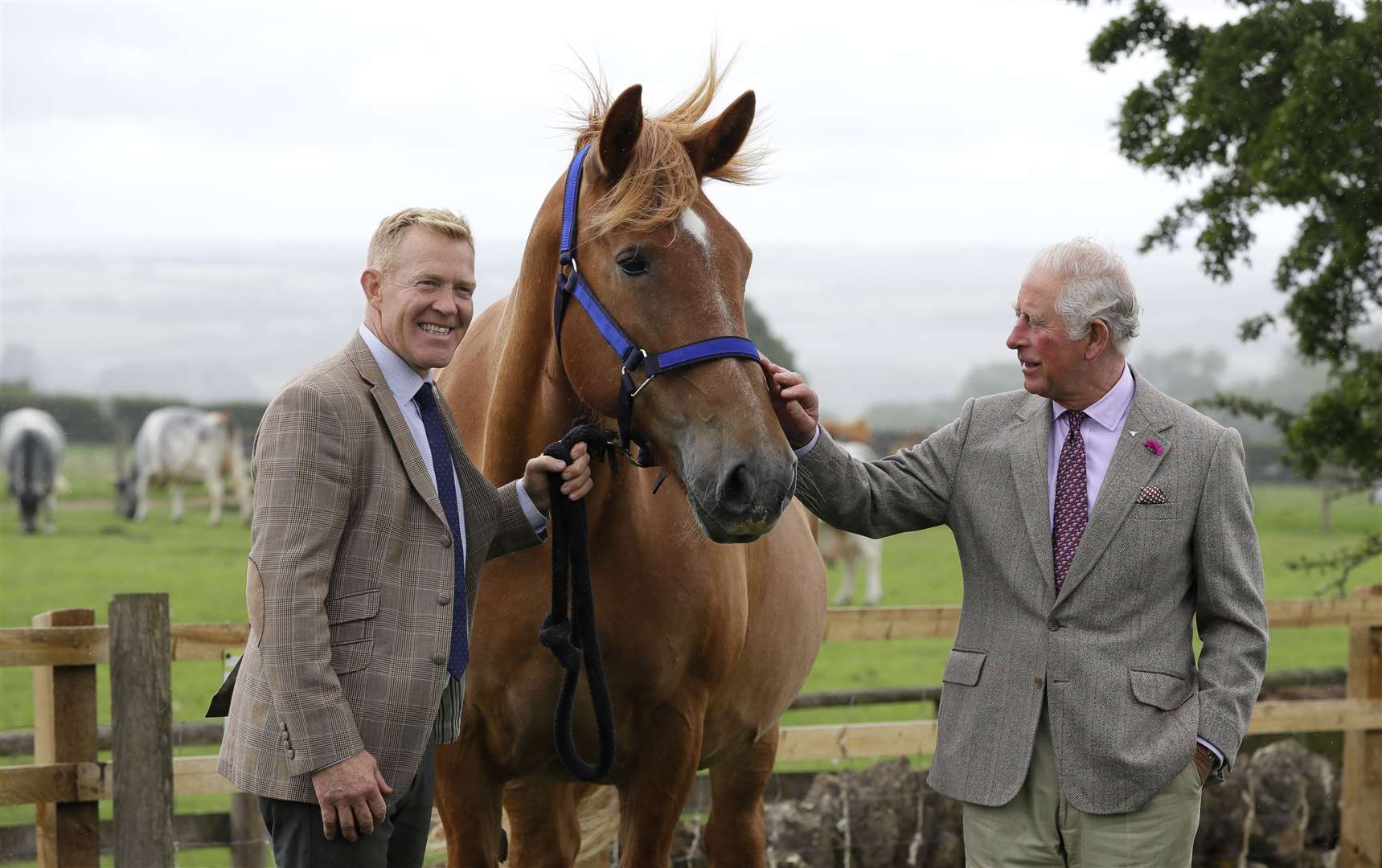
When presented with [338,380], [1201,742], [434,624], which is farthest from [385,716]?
[1201,742]

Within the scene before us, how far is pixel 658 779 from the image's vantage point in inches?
124

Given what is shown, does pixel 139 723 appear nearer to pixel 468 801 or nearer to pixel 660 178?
pixel 468 801

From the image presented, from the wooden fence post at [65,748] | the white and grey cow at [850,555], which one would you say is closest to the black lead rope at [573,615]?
the wooden fence post at [65,748]

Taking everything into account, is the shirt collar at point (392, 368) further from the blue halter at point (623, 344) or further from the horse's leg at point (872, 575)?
the horse's leg at point (872, 575)

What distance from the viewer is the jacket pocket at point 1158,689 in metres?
2.51

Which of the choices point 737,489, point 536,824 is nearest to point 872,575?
point 536,824

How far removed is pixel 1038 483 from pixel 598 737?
119 centimetres

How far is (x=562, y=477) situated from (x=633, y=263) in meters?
0.50

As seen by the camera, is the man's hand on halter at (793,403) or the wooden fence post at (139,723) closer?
the man's hand on halter at (793,403)

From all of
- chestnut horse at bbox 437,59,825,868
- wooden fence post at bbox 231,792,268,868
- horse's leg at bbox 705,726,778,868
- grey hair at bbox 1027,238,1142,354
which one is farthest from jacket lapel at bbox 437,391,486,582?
wooden fence post at bbox 231,792,268,868

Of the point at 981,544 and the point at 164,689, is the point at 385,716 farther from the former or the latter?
the point at 164,689

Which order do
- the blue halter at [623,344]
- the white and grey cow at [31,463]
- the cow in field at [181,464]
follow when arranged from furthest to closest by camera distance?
the cow in field at [181,464], the white and grey cow at [31,463], the blue halter at [623,344]

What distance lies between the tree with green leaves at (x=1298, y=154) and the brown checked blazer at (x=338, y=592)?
4965mm

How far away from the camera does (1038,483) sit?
2.70 meters
